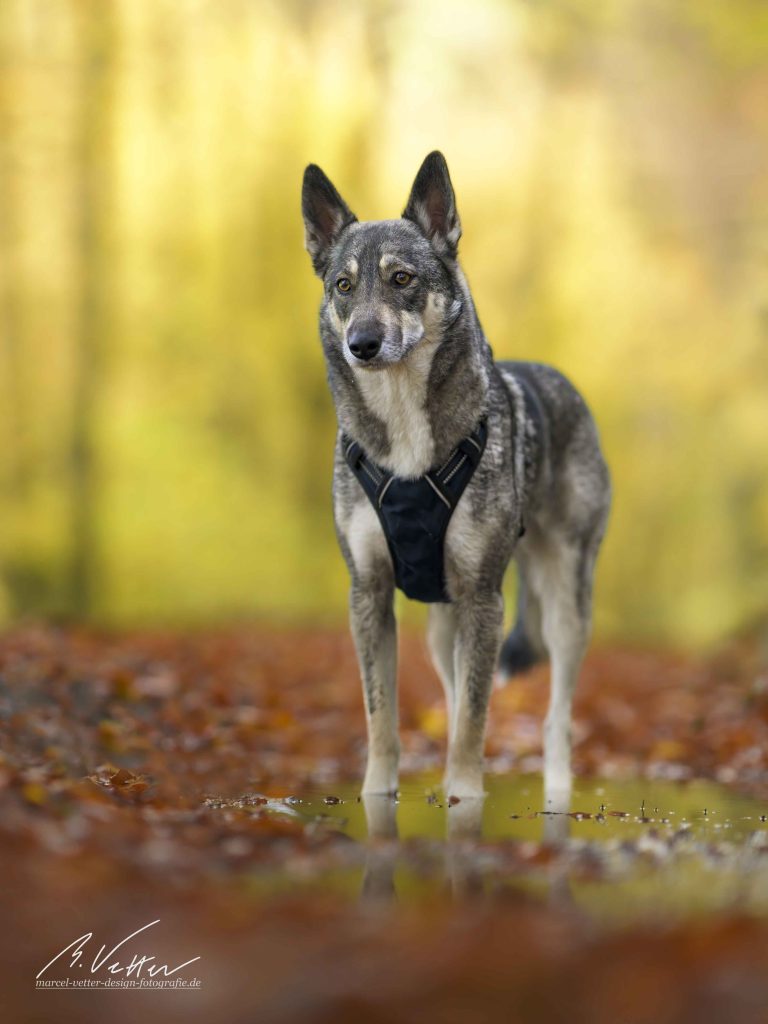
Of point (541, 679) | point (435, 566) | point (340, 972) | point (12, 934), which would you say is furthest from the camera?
point (541, 679)

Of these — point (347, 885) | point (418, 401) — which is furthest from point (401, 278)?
point (347, 885)

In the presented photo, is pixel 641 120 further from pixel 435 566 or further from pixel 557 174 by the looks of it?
pixel 435 566

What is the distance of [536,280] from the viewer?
16.6 metres

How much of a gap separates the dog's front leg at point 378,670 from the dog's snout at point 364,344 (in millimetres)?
935

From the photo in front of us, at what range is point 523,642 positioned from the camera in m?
5.50

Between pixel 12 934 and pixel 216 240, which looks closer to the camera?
pixel 12 934

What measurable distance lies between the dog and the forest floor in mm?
525

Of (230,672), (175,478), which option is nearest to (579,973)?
(230,672)

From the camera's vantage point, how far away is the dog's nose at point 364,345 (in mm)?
3963

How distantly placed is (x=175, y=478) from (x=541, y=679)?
6.11 m

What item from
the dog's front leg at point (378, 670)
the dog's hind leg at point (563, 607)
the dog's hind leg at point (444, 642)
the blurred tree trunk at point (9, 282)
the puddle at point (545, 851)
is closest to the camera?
the puddle at point (545, 851)
